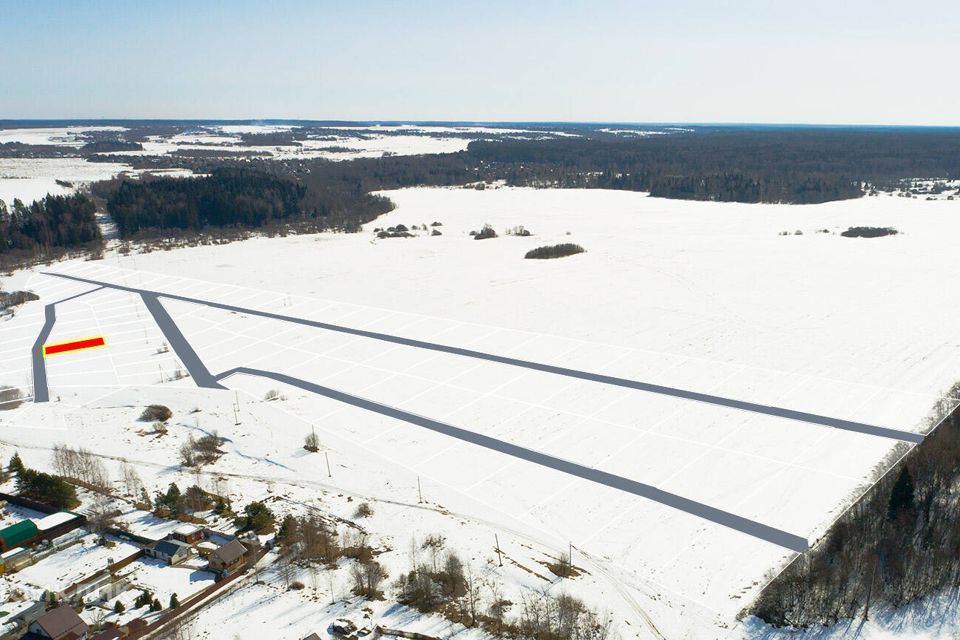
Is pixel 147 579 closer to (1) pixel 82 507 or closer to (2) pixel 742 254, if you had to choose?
(1) pixel 82 507

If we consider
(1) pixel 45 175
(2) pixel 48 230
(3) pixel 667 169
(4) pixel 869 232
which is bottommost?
(2) pixel 48 230

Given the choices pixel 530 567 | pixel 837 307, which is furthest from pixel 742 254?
pixel 530 567

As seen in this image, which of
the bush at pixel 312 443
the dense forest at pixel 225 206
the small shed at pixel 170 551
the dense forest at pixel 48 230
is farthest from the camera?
the dense forest at pixel 225 206
